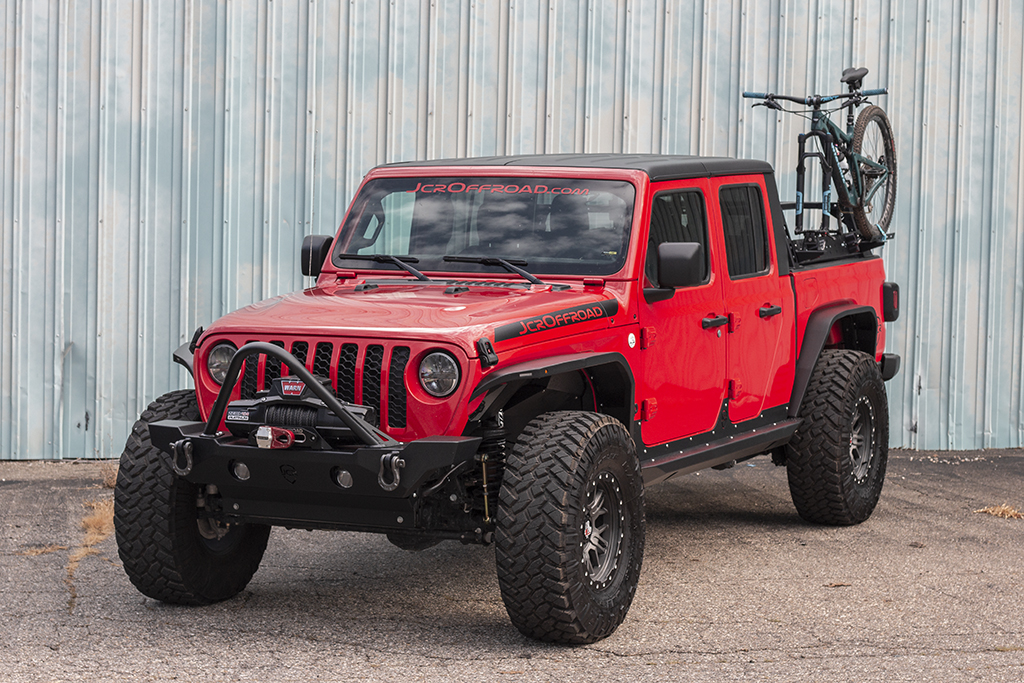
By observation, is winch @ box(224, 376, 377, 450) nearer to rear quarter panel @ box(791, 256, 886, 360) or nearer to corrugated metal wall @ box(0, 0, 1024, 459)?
rear quarter panel @ box(791, 256, 886, 360)

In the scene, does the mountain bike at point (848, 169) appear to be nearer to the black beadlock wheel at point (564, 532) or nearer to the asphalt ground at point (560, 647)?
the asphalt ground at point (560, 647)

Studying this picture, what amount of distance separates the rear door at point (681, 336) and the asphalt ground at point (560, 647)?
0.85m

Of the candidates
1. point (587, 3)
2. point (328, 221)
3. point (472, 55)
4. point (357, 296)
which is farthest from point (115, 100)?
point (357, 296)

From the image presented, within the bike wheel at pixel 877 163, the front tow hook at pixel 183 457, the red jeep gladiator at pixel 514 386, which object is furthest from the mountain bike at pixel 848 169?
the front tow hook at pixel 183 457

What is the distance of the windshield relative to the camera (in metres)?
6.28

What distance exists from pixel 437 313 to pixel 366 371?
0.40m

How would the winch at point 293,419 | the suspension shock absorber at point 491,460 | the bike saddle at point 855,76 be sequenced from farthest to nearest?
the bike saddle at point 855,76 → the suspension shock absorber at point 491,460 → the winch at point 293,419

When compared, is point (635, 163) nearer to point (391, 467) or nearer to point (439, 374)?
point (439, 374)

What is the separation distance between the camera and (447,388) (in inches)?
203

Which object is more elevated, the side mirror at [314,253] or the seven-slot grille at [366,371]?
the side mirror at [314,253]

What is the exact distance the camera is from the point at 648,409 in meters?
6.25

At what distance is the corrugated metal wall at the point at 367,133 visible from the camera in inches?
395

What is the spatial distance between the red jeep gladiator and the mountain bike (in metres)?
1.17

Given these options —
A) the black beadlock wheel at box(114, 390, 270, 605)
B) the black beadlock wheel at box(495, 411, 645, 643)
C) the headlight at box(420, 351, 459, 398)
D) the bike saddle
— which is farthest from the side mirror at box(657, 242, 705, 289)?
the bike saddle
